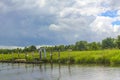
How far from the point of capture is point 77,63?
9500 cm

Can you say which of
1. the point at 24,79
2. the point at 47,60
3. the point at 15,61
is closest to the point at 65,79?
the point at 24,79

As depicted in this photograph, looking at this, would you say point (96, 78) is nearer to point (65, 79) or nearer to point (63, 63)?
point (65, 79)

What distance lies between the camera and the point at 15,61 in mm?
122938

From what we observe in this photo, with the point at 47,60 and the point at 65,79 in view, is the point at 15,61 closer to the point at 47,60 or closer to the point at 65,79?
the point at 47,60

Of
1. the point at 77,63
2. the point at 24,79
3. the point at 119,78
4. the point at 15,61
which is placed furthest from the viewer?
the point at 15,61

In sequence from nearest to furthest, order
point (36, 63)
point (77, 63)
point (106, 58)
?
1. point (106, 58)
2. point (77, 63)
3. point (36, 63)

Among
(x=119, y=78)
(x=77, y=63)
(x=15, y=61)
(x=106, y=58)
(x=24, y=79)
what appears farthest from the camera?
(x=15, y=61)

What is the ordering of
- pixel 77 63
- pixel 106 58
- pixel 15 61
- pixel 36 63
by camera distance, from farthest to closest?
pixel 15 61
pixel 36 63
pixel 77 63
pixel 106 58

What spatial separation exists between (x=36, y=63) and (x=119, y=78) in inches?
2108

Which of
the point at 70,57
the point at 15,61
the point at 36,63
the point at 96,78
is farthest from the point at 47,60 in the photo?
the point at 96,78

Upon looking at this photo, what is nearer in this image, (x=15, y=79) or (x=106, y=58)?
(x=15, y=79)

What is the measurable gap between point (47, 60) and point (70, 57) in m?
10.5

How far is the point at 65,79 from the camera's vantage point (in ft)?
191

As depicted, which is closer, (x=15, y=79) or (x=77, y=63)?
(x=15, y=79)
